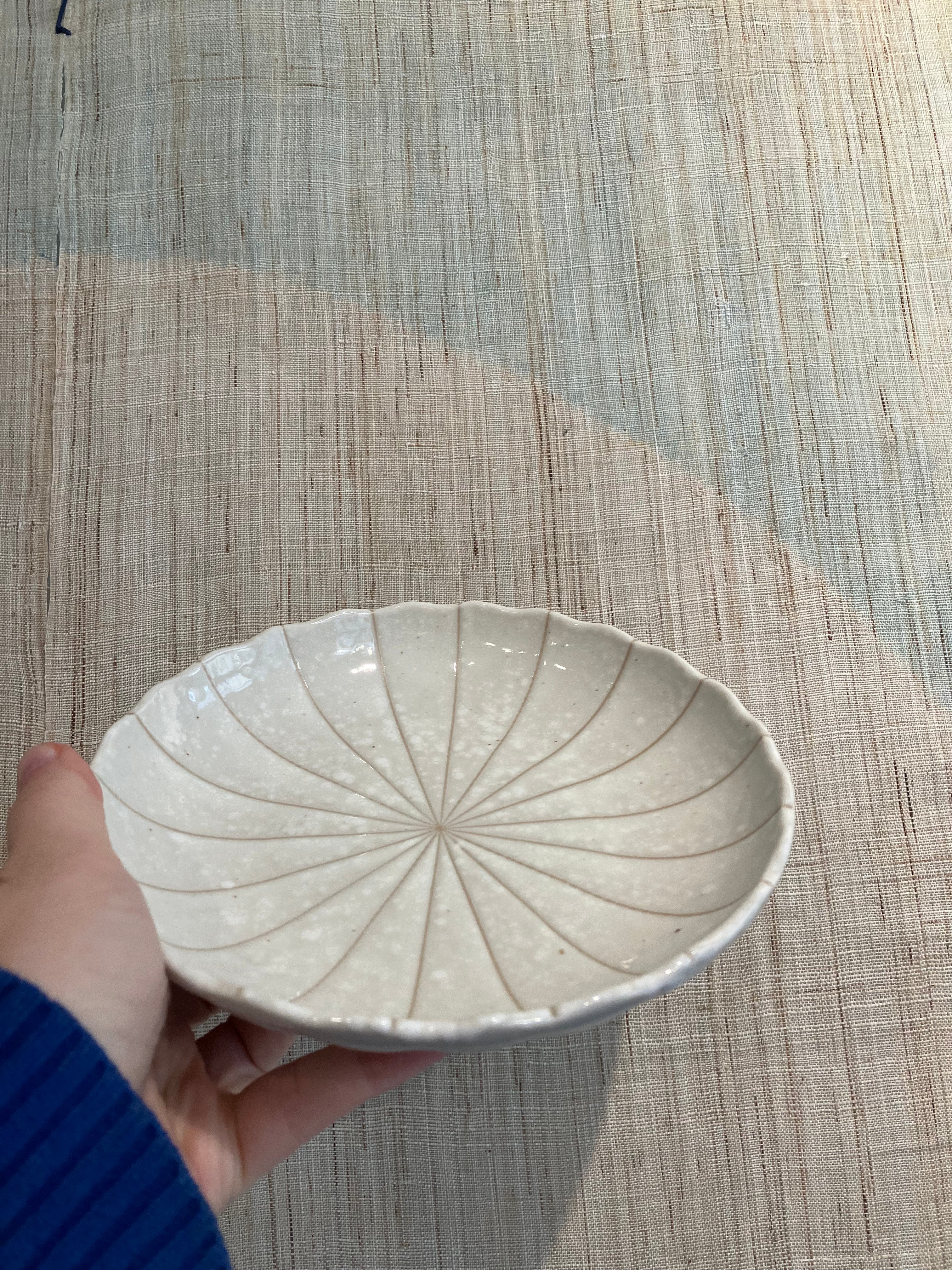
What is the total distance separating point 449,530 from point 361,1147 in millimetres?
611

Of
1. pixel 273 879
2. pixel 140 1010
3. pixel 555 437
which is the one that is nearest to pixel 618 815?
pixel 273 879

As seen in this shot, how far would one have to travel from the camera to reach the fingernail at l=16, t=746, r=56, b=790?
0.72 metres

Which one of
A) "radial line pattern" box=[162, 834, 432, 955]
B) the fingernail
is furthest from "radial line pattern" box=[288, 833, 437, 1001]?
the fingernail

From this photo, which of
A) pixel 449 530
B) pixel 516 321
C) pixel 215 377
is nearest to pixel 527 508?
pixel 449 530

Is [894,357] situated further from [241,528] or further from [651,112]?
[241,528]

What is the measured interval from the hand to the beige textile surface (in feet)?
0.73

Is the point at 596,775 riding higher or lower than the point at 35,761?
lower

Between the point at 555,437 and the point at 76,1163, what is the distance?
0.80 meters

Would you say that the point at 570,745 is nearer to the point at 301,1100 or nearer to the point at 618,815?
the point at 618,815

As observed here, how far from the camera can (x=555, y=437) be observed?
3.70 feet

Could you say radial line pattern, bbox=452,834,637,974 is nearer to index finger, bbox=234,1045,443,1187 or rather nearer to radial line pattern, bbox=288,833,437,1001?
radial line pattern, bbox=288,833,437,1001

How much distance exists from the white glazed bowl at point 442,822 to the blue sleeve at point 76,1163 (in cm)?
8

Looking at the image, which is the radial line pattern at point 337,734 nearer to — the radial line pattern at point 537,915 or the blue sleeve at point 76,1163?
the radial line pattern at point 537,915

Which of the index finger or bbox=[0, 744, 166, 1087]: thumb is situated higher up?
bbox=[0, 744, 166, 1087]: thumb
